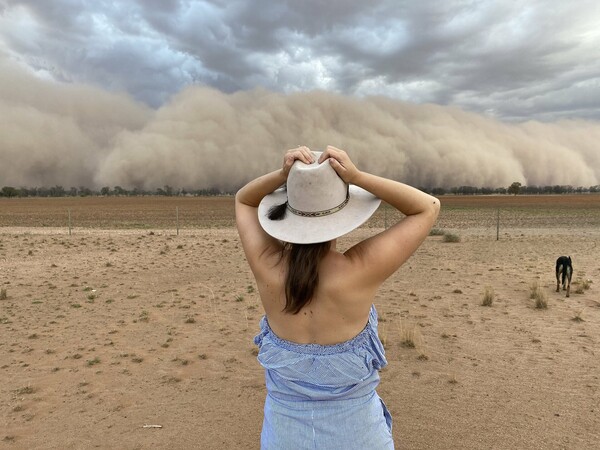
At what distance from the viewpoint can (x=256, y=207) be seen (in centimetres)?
159

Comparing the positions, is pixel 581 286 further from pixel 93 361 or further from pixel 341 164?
pixel 341 164

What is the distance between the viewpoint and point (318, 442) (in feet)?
4.13

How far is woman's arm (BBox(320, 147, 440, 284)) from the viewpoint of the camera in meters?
1.21

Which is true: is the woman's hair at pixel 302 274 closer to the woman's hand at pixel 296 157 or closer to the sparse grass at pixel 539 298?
the woman's hand at pixel 296 157

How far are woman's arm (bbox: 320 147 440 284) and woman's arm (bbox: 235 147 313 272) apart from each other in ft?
0.34

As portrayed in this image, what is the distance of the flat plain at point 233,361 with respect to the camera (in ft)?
11.2

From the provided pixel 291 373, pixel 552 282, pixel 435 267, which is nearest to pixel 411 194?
pixel 291 373

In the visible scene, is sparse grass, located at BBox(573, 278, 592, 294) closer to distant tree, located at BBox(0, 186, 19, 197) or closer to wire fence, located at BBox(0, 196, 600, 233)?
wire fence, located at BBox(0, 196, 600, 233)

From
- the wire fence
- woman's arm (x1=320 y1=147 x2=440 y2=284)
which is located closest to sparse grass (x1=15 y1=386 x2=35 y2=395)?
woman's arm (x1=320 y1=147 x2=440 y2=284)

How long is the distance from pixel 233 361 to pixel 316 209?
390 cm

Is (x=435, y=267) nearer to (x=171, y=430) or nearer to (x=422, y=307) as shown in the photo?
(x=422, y=307)

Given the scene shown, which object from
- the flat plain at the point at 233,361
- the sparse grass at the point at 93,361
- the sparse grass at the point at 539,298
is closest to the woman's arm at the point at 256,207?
the flat plain at the point at 233,361

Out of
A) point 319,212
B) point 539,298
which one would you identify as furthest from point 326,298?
point 539,298

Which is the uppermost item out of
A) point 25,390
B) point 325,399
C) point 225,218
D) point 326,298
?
point 326,298
